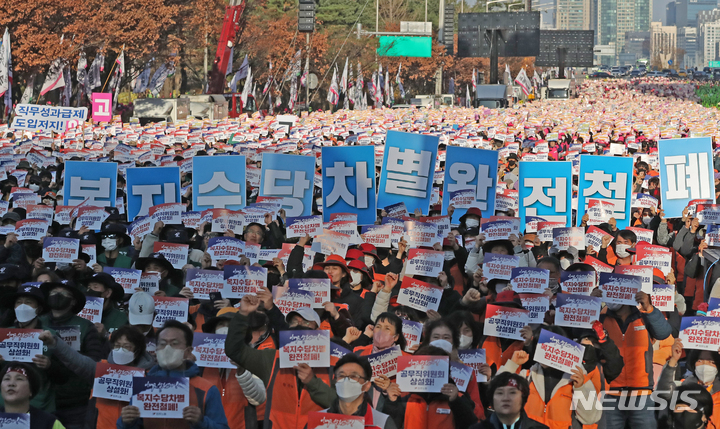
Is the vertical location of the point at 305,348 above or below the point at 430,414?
above

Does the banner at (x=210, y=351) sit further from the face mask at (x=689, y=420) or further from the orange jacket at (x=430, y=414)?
the face mask at (x=689, y=420)

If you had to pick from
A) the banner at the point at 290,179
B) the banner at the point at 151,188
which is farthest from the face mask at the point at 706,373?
the banner at the point at 151,188

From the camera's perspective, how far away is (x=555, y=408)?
20.3ft

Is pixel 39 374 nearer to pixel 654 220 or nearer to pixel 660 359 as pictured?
pixel 660 359

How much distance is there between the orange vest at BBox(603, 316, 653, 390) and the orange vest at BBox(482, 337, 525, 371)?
0.81 meters

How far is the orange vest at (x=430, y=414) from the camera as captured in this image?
5766 mm

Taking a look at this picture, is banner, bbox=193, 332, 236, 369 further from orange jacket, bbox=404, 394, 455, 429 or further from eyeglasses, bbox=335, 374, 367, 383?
orange jacket, bbox=404, 394, 455, 429

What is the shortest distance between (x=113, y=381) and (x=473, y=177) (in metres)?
7.56

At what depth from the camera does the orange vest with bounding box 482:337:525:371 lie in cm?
716

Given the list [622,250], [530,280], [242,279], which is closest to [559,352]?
[530,280]

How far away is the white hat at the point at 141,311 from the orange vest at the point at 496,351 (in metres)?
2.44

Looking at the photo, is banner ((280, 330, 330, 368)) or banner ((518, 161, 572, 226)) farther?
banner ((518, 161, 572, 226))

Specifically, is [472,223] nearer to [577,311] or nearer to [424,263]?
[424,263]

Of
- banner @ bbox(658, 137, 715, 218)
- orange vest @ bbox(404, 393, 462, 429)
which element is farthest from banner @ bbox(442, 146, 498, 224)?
orange vest @ bbox(404, 393, 462, 429)
